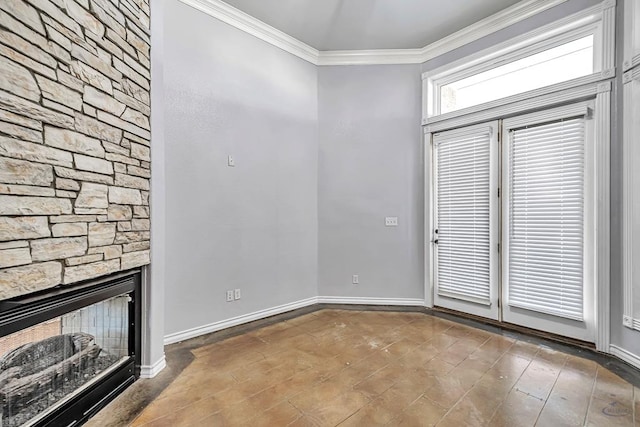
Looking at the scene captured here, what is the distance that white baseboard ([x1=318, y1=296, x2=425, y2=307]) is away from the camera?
381 cm

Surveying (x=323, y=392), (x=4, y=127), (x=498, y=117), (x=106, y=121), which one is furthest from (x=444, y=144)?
(x=4, y=127)

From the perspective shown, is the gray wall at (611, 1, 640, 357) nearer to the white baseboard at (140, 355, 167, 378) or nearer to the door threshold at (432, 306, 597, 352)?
the door threshold at (432, 306, 597, 352)

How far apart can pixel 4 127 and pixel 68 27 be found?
66cm

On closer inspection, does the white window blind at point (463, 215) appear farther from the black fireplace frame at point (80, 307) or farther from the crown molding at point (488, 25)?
the black fireplace frame at point (80, 307)

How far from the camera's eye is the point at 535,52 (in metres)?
2.96

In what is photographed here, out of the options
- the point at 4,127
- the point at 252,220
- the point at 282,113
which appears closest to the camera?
the point at 4,127

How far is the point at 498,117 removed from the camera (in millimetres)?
3146

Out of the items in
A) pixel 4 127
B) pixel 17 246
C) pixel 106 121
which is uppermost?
pixel 106 121

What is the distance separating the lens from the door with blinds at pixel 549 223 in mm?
2656

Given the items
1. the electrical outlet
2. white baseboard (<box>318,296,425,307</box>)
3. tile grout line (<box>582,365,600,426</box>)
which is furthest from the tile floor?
the electrical outlet

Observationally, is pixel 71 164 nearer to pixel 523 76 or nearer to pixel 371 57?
pixel 371 57

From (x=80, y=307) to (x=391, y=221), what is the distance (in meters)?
3.18

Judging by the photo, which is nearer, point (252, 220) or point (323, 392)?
point (323, 392)

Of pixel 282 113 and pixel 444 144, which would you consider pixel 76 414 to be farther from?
pixel 444 144
